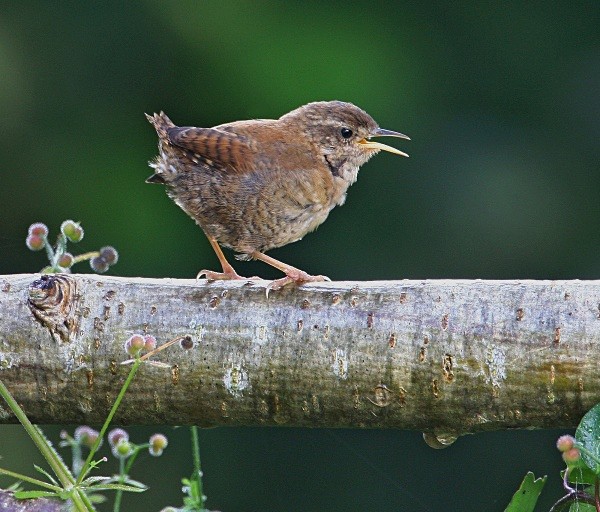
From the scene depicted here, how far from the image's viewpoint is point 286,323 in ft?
6.88

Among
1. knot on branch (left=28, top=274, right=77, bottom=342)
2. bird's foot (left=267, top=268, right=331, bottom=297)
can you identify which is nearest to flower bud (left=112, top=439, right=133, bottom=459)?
knot on branch (left=28, top=274, right=77, bottom=342)

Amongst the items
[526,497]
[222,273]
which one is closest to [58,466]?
[526,497]

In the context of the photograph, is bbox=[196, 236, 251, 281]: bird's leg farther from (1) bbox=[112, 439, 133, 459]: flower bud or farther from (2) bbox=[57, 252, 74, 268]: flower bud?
(1) bbox=[112, 439, 133, 459]: flower bud

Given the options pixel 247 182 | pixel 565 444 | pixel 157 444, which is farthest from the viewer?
pixel 247 182

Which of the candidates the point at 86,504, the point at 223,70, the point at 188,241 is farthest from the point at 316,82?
the point at 86,504

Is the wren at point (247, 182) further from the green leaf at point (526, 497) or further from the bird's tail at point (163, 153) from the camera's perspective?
the green leaf at point (526, 497)

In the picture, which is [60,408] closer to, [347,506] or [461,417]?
[461,417]

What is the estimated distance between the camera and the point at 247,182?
104 inches

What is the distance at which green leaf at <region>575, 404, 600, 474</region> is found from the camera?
1.59 metres

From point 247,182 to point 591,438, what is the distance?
3.96ft

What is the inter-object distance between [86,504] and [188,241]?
13.8ft

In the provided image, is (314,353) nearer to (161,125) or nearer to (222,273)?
(222,273)

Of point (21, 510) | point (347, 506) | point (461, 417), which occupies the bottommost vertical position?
point (347, 506)

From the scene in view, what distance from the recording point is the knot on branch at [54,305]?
83.4 inches
